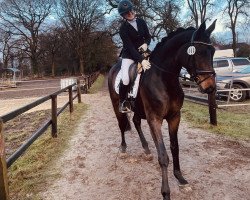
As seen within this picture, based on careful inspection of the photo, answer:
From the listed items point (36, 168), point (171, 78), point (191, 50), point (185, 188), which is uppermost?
point (191, 50)

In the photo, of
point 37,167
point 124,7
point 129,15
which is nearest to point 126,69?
point 129,15

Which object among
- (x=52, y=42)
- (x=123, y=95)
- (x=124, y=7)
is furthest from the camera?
(x=52, y=42)

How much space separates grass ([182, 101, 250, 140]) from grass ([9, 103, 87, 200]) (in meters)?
3.69

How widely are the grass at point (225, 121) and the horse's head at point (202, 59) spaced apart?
Result: 164 inches

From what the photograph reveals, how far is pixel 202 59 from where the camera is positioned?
4262 millimetres

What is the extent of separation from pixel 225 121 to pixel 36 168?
18.9 feet

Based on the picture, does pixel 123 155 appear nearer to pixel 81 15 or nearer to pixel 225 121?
pixel 225 121

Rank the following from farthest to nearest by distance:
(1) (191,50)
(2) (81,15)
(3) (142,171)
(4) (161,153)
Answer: (2) (81,15) → (3) (142,171) → (4) (161,153) → (1) (191,50)

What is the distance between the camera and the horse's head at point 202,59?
4.21 meters

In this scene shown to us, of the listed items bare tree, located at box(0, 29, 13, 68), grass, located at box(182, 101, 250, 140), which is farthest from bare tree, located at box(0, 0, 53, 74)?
grass, located at box(182, 101, 250, 140)

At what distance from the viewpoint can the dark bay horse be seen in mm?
4270

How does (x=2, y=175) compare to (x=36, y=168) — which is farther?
(x=36, y=168)

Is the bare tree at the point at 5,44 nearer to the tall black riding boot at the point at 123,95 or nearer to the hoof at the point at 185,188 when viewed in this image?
the tall black riding boot at the point at 123,95

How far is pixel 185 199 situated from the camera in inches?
179
